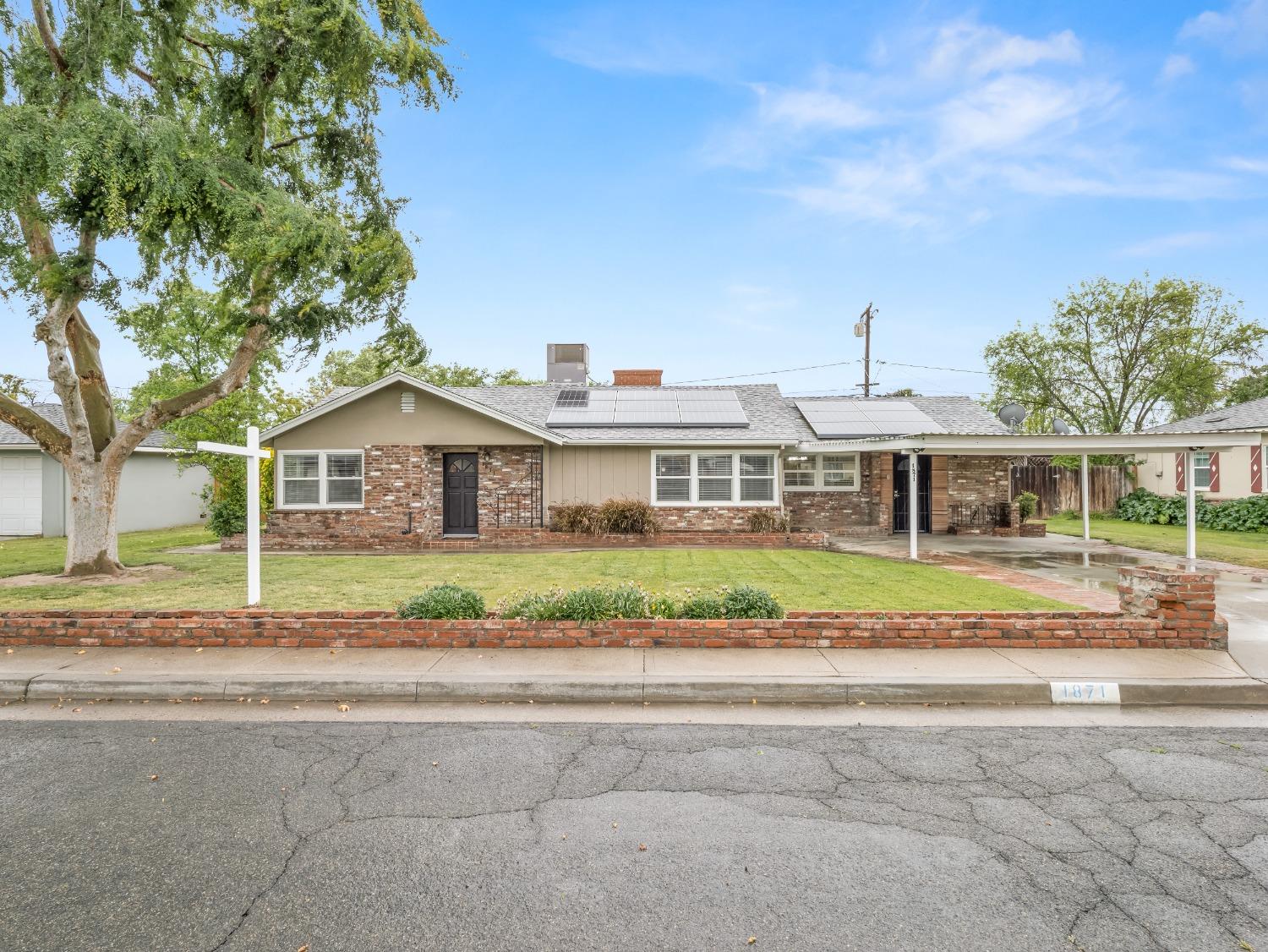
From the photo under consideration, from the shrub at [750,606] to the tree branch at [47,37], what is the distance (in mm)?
11533

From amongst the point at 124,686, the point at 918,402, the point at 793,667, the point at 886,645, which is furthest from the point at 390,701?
the point at 918,402

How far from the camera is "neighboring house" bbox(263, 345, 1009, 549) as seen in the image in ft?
51.8

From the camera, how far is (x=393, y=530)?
51.7 feet

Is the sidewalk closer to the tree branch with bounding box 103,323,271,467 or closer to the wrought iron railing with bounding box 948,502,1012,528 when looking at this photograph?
the tree branch with bounding box 103,323,271,467

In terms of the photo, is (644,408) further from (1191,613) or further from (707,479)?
(1191,613)

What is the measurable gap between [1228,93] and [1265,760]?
1771 cm

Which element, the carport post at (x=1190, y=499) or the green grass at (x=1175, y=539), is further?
the green grass at (x=1175, y=539)

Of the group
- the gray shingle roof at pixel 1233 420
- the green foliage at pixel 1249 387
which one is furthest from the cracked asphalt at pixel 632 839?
the green foliage at pixel 1249 387

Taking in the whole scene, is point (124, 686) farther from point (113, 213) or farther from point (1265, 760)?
point (1265, 760)

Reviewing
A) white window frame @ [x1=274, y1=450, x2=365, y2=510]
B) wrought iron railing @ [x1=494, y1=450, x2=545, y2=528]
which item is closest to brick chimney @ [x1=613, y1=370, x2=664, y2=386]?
wrought iron railing @ [x1=494, y1=450, x2=545, y2=528]

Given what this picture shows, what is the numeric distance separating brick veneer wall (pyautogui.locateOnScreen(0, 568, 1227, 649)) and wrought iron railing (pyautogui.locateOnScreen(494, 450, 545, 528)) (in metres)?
9.56

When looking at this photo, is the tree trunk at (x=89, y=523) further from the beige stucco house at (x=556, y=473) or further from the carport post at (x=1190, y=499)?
the carport post at (x=1190, y=499)

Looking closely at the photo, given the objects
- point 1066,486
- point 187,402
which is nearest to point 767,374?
point 1066,486

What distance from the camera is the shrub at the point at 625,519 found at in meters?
15.1
